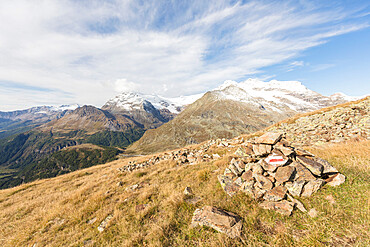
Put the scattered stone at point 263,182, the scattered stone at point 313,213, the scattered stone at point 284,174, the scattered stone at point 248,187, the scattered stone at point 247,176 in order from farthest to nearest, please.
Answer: the scattered stone at point 247,176
the scattered stone at point 248,187
the scattered stone at point 263,182
the scattered stone at point 284,174
the scattered stone at point 313,213

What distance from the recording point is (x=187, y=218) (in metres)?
6.58

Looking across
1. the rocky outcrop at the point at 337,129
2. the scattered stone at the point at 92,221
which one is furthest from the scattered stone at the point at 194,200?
the rocky outcrop at the point at 337,129

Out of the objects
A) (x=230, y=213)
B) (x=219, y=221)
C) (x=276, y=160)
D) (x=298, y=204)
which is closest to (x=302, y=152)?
(x=276, y=160)

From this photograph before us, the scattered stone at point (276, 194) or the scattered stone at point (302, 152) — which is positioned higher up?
the scattered stone at point (302, 152)

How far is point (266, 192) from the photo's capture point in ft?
22.3

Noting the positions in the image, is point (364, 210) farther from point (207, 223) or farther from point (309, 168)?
point (207, 223)

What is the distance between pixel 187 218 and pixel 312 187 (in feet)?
19.2

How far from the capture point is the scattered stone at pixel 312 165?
21.7 ft

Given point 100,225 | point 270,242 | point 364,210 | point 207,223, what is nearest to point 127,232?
point 100,225

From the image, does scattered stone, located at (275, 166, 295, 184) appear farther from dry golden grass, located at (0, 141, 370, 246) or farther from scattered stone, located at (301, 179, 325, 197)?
dry golden grass, located at (0, 141, 370, 246)

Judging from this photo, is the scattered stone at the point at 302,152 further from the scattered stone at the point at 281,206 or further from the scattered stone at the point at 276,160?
the scattered stone at the point at 281,206

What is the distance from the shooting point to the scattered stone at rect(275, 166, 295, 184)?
6.68 metres

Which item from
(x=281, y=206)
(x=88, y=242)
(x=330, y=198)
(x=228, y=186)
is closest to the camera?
(x=330, y=198)

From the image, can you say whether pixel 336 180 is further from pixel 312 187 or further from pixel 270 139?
pixel 270 139
